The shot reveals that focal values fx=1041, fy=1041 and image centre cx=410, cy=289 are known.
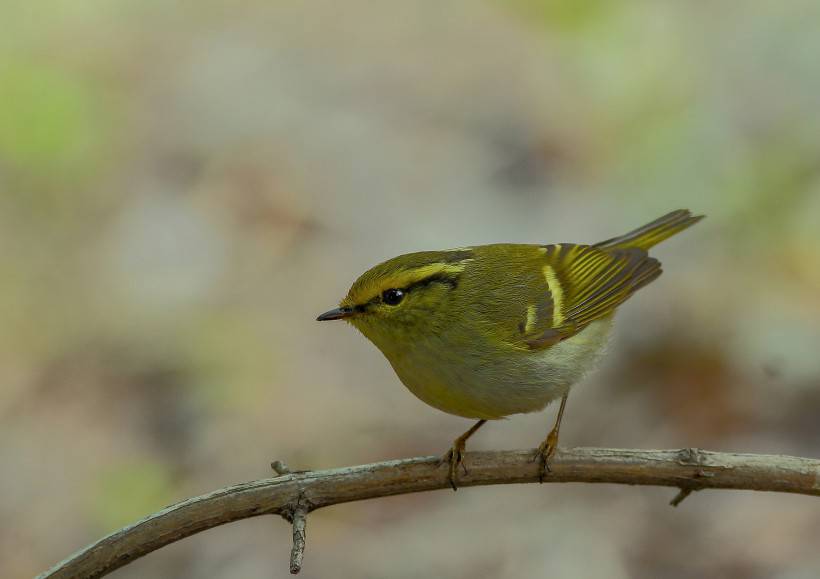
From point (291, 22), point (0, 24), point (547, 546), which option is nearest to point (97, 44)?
point (0, 24)

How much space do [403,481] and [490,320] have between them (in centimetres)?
71

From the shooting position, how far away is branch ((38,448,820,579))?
3.02m

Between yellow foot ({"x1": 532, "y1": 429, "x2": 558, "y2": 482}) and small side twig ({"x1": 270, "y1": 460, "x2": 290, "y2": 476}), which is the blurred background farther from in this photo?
small side twig ({"x1": 270, "y1": 460, "x2": 290, "y2": 476})

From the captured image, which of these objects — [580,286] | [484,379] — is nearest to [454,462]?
[484,379]

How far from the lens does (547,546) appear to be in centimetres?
461

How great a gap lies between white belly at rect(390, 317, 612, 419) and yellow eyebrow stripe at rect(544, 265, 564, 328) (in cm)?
15

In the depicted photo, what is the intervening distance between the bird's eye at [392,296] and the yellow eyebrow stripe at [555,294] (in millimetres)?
666

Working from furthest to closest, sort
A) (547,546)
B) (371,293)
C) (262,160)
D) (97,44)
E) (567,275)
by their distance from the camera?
(97,44) → (262,160) → (547,546) → (567,275) → (371,293)

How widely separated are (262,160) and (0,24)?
6.85 ft

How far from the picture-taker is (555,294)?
13.6 ft

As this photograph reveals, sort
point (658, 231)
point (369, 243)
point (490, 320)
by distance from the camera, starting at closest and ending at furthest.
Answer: point (490, 320) < point (658, 231) < point (369, 243)

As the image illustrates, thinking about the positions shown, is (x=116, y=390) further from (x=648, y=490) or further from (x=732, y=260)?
(x=732, y=260)

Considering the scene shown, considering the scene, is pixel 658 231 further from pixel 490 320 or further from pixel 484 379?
pixel 484 379

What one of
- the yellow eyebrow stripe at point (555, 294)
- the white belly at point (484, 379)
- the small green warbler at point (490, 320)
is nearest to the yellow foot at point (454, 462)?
the small green warbler at point (490, 320)
